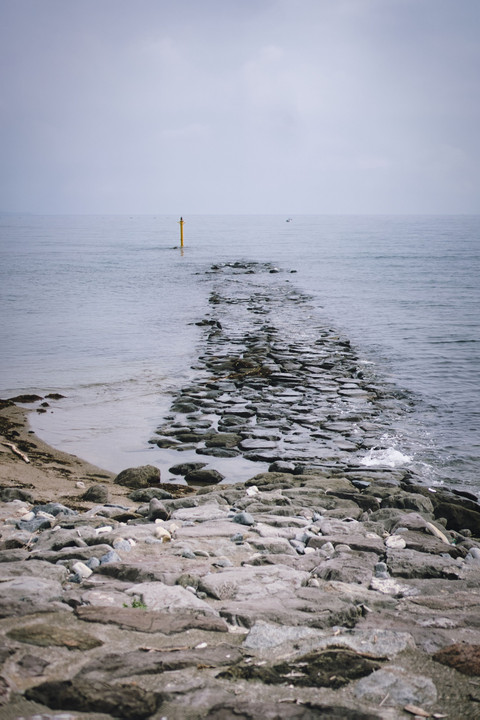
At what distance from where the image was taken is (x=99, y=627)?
403cm

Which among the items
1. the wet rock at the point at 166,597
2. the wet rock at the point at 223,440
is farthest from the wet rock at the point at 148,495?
the wet rock at the point at 166,597

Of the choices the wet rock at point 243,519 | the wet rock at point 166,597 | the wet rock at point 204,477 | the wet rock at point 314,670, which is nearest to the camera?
the wet rock at point 314,670

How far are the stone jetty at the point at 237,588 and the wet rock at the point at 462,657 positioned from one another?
0.04ft

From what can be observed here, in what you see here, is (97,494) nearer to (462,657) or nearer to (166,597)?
(166,597)

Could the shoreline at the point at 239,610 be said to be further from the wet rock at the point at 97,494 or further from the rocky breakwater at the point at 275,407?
the rocky breakwater at the point at 275,407

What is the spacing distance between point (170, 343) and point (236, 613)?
54.0ft

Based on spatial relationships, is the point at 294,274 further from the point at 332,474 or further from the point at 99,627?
the point at 99,627

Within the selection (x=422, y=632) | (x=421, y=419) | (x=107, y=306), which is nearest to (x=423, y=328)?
(x=421, y=419)

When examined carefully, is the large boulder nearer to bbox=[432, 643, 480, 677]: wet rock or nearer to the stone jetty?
the stone jetty

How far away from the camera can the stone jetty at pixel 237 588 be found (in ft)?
11.0

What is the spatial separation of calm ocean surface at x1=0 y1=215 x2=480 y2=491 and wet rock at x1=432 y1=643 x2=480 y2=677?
5.91m

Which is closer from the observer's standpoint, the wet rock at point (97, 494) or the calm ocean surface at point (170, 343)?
the wet rock at point (97, 494)

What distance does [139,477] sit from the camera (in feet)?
30.2

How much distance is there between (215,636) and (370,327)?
2075cm
